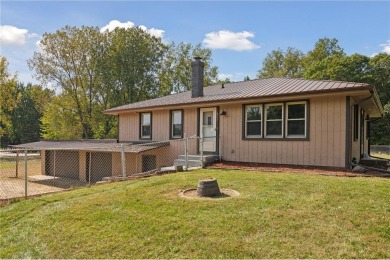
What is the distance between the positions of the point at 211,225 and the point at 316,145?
6.84m

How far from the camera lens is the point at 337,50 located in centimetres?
4094

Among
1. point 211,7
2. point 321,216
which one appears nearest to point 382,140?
point 211,7

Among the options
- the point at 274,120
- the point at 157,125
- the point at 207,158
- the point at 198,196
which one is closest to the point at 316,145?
the point at 274,120

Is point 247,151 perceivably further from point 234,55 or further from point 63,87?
point 63,87

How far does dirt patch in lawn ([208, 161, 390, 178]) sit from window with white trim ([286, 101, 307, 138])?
1.17 m

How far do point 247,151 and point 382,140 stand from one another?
25.4 m

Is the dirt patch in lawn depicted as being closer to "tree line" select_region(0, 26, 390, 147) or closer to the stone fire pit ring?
the stone fire pit ring

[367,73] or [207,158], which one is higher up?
[367,73]

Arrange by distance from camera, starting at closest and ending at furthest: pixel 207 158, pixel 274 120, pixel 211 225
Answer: pixel 211 225
pixel 274 120
pixel 207 158

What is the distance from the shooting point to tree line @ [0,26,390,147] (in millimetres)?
32250

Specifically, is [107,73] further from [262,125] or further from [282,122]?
[282,122]

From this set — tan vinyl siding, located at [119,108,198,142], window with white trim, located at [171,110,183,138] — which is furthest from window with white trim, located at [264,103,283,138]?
window with white trim, located at [171,110,183,138]

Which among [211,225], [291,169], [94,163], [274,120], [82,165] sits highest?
[274,120]

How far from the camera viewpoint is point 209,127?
43.3ft
